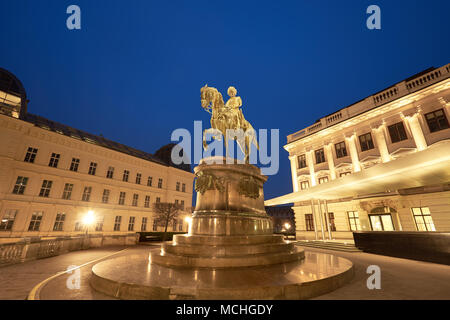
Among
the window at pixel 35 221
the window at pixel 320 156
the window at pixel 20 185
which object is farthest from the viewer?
the window at pixel 320 156

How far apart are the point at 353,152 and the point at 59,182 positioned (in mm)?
35606

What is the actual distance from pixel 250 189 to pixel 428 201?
17.4m

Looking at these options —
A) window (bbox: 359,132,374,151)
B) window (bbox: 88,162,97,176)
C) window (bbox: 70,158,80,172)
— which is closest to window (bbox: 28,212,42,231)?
window (bbox: 70,158,80,172)

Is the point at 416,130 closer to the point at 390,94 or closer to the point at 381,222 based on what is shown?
the point at 390,94

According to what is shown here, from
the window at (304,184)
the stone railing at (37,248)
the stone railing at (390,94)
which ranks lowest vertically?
the stone railing at (37,248)

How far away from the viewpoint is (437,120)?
1608 centimetres

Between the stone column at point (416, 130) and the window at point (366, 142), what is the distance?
320 centimetres

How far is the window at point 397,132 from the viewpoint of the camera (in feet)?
58.7

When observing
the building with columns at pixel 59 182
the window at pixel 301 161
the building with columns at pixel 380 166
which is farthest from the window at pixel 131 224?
the window at pixel 301 161

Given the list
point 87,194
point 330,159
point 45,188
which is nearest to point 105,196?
point 87,194

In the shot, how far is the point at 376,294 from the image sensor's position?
4027 mm

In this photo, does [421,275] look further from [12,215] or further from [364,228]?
[12,215]

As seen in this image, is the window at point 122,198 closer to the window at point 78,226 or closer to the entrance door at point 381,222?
the window at point 78,226
